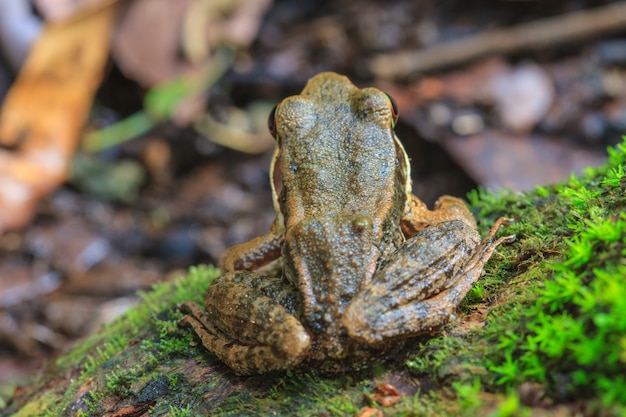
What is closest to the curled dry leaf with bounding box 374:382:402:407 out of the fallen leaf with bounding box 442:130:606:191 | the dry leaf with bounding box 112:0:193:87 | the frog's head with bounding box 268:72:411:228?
the frog's head with bounding box 268:72:411:228

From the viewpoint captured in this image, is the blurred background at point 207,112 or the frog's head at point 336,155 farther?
the blurred background at point 207,112

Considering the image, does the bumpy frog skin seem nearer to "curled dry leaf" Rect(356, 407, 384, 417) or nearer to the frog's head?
the frog's head

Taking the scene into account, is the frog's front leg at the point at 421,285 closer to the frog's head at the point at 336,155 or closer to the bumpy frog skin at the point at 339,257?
the bumpy frog skin at the point at 339,257

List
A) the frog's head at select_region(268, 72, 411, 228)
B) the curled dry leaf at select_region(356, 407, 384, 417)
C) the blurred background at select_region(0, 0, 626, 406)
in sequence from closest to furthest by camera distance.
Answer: the curled dry leaf at select_region(356, 407, 384, 417) < the frog's head at select_region(268, 72, 411, 228) < the blurred background at select_region(0, 0, 626, 406)

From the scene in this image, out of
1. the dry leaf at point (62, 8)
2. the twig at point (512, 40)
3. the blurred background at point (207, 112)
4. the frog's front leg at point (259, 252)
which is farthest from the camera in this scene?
the twig at point (512, 40)

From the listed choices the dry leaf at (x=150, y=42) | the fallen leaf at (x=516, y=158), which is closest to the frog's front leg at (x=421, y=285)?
the fallen leaf at (x=516, y=158)

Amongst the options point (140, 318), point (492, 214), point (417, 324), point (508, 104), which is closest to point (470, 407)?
point (417, 324)

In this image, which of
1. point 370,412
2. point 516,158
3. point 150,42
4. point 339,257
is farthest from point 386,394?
point 150,42
